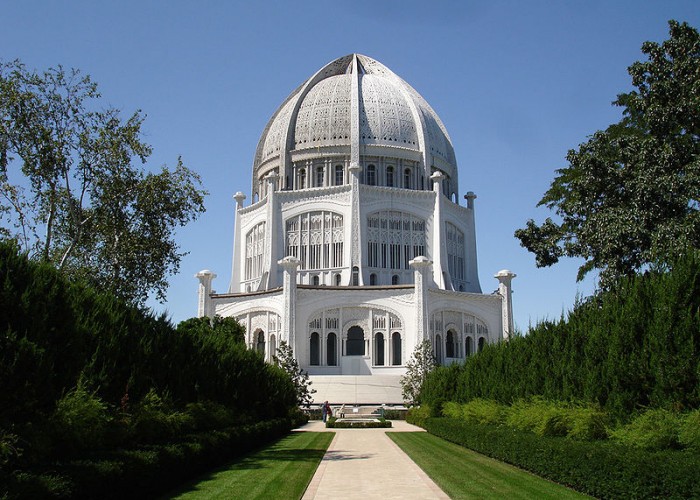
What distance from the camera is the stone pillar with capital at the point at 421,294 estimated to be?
56919mm

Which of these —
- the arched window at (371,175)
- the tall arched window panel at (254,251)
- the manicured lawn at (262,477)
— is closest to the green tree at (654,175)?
the manicured lawn at (262,477)

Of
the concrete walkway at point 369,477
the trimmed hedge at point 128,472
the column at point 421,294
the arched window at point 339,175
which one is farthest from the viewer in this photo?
the arched window at point 339,175

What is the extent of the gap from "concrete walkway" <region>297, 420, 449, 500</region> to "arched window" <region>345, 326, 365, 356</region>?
35.5 meters

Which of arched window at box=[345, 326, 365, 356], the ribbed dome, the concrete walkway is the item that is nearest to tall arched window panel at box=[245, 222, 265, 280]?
the ribbed dome

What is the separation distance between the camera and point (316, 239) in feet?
217

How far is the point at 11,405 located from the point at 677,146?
18.2m

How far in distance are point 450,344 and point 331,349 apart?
405 inches

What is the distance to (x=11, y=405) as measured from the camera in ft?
38.2

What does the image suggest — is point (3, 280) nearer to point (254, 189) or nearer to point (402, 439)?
point (402, 439)

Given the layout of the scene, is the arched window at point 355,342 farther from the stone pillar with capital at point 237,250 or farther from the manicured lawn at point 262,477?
the manicured lawn at point 262,477

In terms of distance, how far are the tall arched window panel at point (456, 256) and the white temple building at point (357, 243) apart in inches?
6.1

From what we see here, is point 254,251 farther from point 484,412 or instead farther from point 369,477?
point 369,477

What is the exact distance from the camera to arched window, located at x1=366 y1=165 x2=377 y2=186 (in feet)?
224

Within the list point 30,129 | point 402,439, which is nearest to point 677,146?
point 402,439
